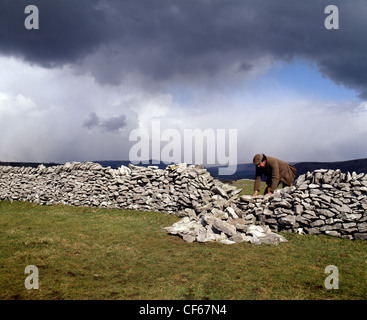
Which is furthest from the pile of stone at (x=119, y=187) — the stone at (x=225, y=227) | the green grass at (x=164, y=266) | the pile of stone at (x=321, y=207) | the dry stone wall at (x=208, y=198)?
the green grass at (x=164, y=266)

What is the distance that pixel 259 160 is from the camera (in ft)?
36.7

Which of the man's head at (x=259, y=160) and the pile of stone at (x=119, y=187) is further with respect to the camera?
the pile of stone at (x=119, y=187)

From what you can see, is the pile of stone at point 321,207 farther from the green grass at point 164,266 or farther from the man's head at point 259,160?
the man's head at point 259,160

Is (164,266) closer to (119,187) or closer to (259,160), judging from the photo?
(259,160)

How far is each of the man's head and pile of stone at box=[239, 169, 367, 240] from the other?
1.36m

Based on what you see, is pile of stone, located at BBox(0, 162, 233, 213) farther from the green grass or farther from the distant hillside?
the distant hillside

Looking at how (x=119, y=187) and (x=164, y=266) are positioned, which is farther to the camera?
(x=119, y=187)

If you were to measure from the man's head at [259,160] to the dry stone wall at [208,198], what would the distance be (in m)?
1.33

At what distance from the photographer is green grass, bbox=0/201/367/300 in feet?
17.6

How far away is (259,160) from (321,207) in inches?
119

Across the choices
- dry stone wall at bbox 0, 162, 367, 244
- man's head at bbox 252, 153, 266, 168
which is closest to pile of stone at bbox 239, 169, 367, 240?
dry stone wall at bbox 0, 162, 367, 244

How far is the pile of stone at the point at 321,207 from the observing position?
927cm

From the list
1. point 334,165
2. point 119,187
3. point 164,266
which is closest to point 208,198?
point 119,187
